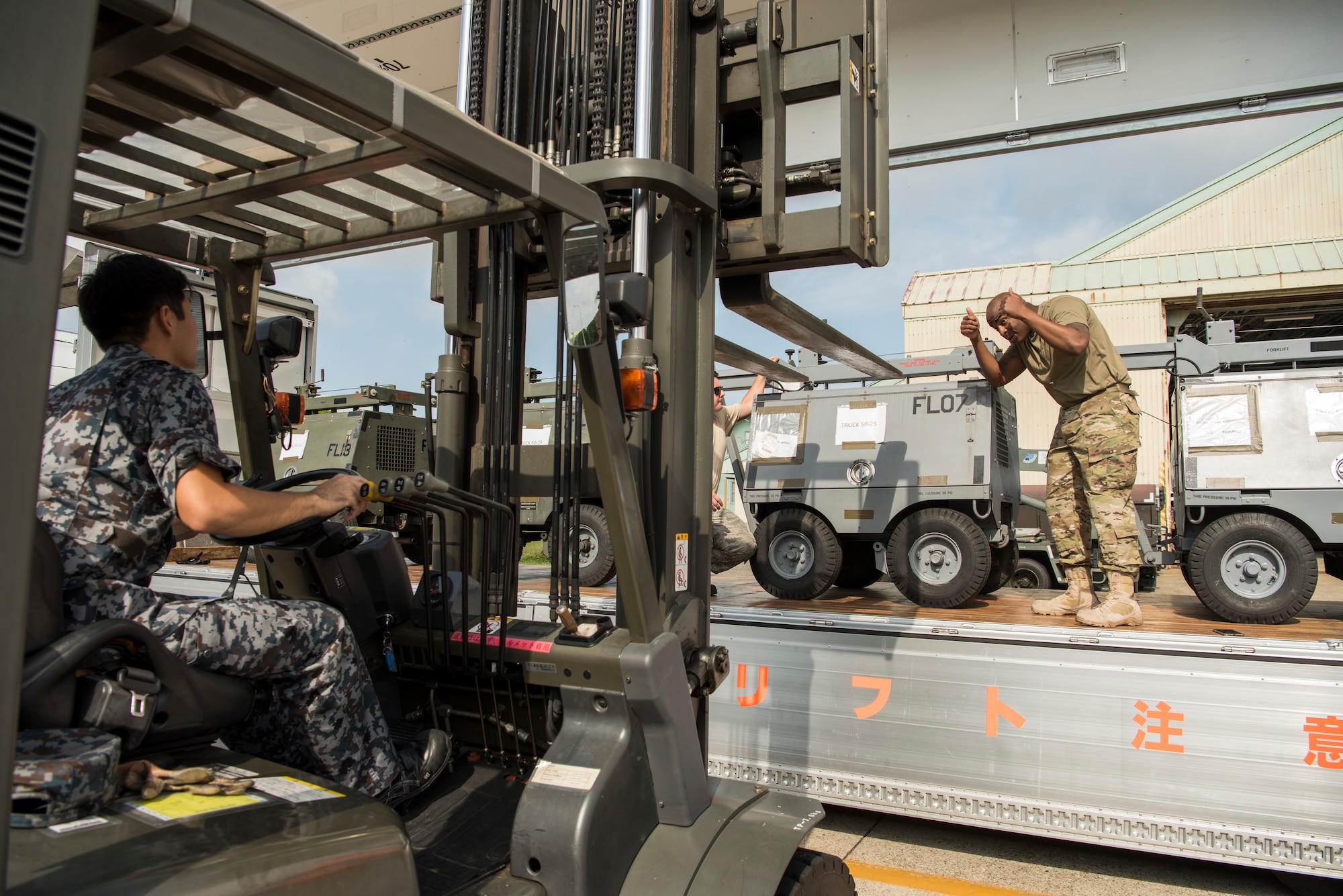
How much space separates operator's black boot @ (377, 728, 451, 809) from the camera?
2.16 meters

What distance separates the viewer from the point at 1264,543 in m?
5.25

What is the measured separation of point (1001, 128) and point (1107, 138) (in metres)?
0.51

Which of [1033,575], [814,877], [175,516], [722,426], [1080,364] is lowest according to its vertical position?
[814,877]

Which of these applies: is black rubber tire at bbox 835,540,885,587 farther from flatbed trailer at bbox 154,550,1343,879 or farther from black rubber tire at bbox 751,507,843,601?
flatbed trailer at bbox 154,550,1343,879

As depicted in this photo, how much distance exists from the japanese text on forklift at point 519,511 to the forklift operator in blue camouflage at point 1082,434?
0.55 feet

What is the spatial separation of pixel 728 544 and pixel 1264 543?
3.19 metres

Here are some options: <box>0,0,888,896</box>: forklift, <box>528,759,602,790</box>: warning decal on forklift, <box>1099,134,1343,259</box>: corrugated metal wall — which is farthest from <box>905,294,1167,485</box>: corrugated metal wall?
<box>528,759,602,790</box>: warning decal on forklift

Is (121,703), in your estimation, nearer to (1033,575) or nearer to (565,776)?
(565,776)

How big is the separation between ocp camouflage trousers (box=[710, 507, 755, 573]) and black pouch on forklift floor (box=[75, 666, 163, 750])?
3.86m

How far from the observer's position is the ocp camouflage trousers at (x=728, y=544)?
5.30 meters

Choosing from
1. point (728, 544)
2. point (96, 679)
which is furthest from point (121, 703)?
point (728, 544)

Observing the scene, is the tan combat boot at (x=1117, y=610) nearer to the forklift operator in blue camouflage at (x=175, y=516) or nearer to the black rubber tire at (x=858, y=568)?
the black rubber tire at (x=858, y=568)

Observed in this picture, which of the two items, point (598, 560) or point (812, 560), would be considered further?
point (598, 560)

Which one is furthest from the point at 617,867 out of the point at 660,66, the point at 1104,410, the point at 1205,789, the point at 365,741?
the point at 1104,410
